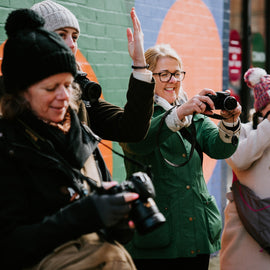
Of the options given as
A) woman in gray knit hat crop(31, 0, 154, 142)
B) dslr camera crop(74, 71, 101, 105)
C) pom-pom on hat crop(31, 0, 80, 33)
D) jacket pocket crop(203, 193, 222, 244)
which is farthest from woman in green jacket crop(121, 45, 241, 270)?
pom-pom on hat crop(31, 0, 80, 33)

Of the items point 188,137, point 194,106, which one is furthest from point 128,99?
point 188,137

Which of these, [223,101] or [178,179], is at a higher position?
[223,101]

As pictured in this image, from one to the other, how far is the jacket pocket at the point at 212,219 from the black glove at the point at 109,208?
3.92 feet

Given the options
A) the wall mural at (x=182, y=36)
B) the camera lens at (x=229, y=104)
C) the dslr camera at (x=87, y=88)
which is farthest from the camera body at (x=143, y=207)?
the wall mural at (x=182, y=36)

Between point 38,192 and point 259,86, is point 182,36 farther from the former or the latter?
point 38,192

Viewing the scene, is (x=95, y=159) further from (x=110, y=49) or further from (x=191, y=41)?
(x=191, y=41)

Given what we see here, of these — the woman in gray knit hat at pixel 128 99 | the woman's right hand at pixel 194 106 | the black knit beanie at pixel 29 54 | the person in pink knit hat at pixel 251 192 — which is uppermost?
the black knit beanie at pixel 29 54

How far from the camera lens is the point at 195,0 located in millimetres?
4559

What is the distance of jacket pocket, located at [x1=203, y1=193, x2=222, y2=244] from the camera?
2.57 meters

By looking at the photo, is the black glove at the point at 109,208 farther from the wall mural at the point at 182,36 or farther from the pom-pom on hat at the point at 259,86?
the pom-pom on hat at the point at 259,86

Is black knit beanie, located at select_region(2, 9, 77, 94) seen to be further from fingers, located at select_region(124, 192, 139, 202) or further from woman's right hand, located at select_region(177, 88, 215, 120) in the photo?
woman's right hand, located at select_region(177, 88, 215, 120)

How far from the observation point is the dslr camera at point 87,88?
80.5 inches

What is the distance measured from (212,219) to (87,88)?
111cm

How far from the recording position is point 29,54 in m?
1.56
